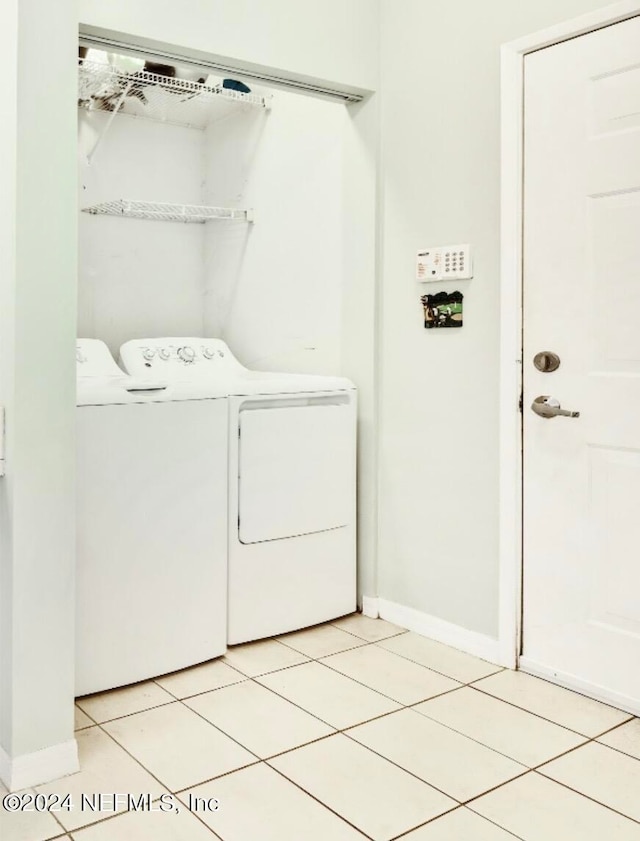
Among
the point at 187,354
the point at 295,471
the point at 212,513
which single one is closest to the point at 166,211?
the point at 187,354

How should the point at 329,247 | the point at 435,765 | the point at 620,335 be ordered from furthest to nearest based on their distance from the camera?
the point at 329,247 < the point at 620,335 < the point at 435,765

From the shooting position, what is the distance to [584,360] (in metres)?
2.35

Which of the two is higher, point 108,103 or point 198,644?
point 108,103

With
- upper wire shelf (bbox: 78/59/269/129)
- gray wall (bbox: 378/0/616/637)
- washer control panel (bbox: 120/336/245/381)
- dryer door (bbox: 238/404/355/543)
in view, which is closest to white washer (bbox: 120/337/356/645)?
dryer door (bbox: 238/404/355/543)

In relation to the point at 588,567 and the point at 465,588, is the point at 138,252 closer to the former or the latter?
the point at 465,588

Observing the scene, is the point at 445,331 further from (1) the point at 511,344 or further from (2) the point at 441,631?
(2) the point at 441,631

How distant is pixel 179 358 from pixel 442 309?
122 centimetres

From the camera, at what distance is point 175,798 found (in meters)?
1.84

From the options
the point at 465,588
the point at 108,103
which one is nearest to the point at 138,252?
the point at 108,103

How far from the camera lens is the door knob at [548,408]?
2.39 meters

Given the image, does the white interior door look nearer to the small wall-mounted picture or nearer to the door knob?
the door knob

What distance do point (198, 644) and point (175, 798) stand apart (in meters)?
0.78

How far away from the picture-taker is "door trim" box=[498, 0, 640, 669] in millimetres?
2480

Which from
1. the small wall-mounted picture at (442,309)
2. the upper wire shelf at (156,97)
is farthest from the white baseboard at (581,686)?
the upper wire shelf at (156,97)
